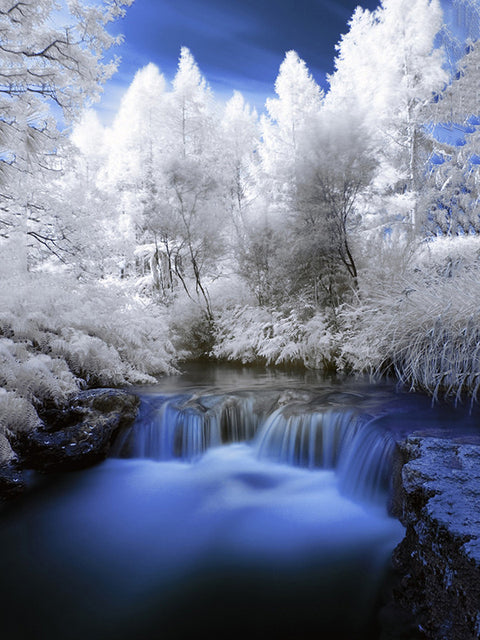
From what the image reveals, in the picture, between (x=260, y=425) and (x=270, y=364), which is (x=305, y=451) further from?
(x=270, y=364)

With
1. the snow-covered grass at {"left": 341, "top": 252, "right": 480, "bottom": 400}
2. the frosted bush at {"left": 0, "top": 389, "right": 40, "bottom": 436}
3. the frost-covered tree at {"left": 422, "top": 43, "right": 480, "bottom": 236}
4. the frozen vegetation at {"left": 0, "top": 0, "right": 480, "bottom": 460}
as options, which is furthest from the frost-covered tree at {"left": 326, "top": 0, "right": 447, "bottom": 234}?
the frosted bush at {"left": 0, "top": 389, "right": 40, "bottom": 436}

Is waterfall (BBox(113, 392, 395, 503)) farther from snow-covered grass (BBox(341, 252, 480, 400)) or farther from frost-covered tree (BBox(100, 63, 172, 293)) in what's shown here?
frost-covered tree (BBox(100, 63, 172, 293))

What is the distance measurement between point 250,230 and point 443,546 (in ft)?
24.1

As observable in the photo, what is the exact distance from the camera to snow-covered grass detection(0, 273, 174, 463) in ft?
12.5

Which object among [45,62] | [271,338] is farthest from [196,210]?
[45,62]

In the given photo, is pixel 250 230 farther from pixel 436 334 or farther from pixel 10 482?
pixel 10 482

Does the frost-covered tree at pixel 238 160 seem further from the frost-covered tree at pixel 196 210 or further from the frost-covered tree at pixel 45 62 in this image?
the frost-covered tree at pixel 45 62

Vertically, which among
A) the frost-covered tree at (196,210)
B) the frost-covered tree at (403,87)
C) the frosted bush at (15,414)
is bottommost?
the frosted bush at (15,414)

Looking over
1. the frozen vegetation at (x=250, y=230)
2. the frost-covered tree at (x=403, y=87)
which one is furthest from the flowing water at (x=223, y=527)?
the frost-covered tree at (x=403, y=87)

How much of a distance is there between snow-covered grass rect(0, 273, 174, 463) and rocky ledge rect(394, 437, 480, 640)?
297cm

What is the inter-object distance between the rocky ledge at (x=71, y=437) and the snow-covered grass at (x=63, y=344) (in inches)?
6.5

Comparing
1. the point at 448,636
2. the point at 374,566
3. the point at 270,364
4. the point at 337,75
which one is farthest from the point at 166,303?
the point at 337,75

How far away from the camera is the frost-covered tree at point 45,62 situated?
4297 millimetres

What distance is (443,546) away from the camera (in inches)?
57.3
